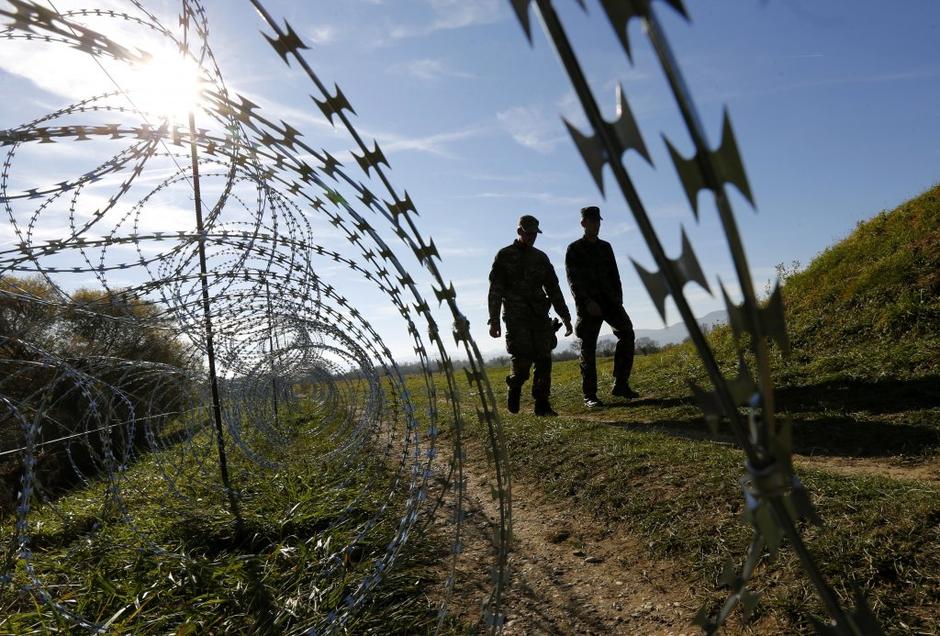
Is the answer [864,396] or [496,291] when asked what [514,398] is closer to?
[496,291]

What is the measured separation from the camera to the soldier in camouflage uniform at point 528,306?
27.2 feet

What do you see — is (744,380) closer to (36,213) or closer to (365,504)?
(36,213)

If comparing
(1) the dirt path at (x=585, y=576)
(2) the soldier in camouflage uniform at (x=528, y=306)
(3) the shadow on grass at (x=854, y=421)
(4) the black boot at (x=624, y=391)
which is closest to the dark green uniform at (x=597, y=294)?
(4) the black boot at (x=624, y=391)

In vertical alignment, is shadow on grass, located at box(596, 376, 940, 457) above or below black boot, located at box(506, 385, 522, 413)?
below

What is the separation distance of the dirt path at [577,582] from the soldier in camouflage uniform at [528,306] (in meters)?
3.88

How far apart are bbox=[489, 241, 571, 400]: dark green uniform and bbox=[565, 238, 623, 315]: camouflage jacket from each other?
280 millimetres

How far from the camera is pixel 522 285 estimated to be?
8336 mm

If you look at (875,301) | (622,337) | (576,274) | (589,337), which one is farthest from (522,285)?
(875,301)

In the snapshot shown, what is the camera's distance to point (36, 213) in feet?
12.3

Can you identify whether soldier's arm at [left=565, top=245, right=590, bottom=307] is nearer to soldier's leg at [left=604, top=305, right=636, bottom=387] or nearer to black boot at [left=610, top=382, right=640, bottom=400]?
soldier's leg at [left=604, top=305, right=636, bottom=387]

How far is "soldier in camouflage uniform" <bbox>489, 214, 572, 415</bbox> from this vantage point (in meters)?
8.30

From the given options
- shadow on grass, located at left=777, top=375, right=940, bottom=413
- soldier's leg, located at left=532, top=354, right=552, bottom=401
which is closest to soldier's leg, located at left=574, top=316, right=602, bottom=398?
soldier's leg, located at left=532, top=354, right=552, bottom=401

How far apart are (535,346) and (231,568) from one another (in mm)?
5225

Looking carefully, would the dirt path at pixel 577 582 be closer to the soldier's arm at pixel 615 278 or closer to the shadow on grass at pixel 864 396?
the shadow on grass at pixel 864 396
